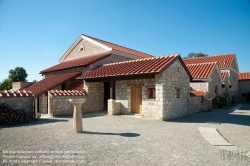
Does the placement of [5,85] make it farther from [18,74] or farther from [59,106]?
[59,106]

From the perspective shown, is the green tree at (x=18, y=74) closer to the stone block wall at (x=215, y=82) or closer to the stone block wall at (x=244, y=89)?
the stone block wall at (x=215, y=82)

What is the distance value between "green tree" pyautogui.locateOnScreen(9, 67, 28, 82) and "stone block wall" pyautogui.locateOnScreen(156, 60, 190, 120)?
39.4m

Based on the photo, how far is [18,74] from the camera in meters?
38.7

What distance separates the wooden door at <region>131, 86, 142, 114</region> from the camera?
10922 mm

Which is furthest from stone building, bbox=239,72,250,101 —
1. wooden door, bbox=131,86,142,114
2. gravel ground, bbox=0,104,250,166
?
gravel ground, bbox=0,104,250,166

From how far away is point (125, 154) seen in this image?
13.8 ft

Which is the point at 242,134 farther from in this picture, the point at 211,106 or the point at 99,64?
the point at 99,64

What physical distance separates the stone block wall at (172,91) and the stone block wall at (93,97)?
5573 mm

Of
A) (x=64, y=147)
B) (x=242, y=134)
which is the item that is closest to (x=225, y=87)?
(x=242, y=134)

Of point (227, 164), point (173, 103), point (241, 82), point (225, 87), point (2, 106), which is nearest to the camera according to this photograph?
point (227, 164)

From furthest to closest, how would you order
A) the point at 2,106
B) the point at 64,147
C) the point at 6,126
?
1. the point at 2,106
2. the point at 6,126
3. the point at 64,147

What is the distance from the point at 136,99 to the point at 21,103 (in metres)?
6.82

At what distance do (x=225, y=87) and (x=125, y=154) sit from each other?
64.7ft

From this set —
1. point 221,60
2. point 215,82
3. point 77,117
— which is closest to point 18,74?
point 77,117
